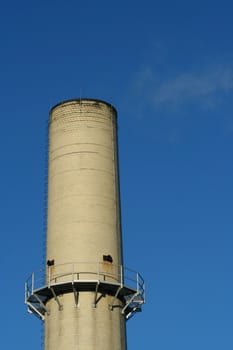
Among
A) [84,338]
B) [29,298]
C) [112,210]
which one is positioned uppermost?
[112,210]

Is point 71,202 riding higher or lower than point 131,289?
higher

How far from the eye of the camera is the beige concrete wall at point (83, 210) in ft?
159

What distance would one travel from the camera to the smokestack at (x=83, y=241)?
48594mm

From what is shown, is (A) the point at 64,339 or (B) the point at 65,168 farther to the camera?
(B) the point at 65,168

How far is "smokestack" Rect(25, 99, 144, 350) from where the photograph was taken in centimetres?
4859

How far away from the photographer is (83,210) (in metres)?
51.1

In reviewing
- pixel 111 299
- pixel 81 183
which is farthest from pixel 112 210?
pixel 111 299

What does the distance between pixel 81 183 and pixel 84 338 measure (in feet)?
32.4

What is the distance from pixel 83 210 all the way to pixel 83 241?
209 centimetres

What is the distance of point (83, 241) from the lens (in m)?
50.1

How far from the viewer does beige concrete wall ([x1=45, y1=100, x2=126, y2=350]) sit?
159 feet

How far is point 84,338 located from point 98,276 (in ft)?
12.4

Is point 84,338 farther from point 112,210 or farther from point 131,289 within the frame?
point 112,210

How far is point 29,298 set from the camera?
50.8 m
